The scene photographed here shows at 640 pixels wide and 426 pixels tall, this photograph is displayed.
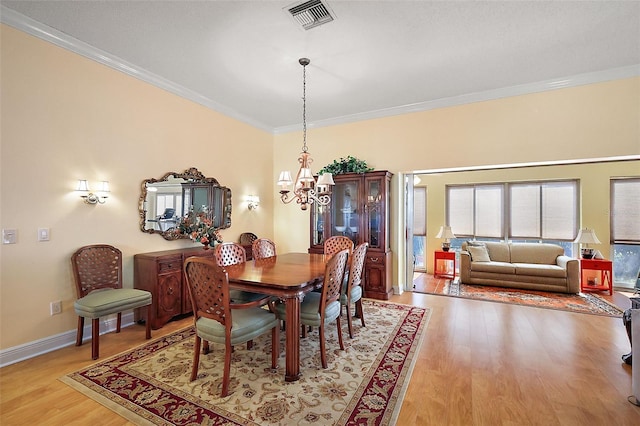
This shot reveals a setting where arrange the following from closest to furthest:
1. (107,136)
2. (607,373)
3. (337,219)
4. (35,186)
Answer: (607,373)
(35,186)
(107,136)
(337,219)

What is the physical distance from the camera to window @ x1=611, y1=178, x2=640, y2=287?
5.29 meters

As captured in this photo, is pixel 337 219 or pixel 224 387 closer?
pixel 224 387

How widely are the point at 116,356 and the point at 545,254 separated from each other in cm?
680

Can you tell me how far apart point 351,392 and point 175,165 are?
3.48m

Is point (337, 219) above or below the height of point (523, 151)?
below

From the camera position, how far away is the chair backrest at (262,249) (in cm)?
369

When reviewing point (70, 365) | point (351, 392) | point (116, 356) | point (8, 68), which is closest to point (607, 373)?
point (351, 392)

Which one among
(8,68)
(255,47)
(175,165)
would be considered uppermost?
(255,47)

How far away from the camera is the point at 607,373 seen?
7.84ft

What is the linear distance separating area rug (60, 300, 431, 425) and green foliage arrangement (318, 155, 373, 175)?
2679 millimetres

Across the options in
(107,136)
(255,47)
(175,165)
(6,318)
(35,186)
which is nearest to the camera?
(6,318)

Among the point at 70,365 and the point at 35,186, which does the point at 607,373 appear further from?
the point at 35,186

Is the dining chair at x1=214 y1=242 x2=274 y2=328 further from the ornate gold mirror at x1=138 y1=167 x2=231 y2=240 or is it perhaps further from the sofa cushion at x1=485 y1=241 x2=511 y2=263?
the sofa cushion at x1=485 y1=241 x2=511 y2=263

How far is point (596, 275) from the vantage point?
531 cm
